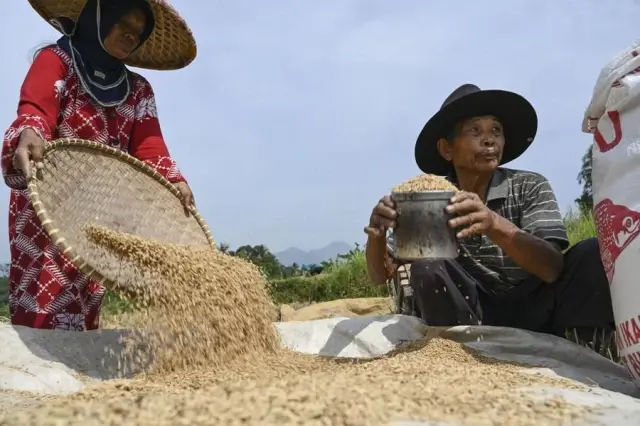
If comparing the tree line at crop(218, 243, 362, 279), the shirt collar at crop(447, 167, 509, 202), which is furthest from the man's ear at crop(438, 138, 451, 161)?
the tree line at crop(218, 243, 362, 279)

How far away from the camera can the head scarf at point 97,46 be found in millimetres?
2768

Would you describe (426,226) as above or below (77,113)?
below

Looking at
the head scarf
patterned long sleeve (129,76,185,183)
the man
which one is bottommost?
the man

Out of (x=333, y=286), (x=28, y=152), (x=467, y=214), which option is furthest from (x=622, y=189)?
(x=333, y=286)

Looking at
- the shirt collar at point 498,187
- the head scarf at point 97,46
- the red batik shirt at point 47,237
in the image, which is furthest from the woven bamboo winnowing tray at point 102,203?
the shirt collar at point 498,187

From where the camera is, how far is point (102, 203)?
2672mm

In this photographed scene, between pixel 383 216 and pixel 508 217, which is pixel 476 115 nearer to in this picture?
pixel 508 217

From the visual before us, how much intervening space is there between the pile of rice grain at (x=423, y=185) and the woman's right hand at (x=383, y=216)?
0.06 meters

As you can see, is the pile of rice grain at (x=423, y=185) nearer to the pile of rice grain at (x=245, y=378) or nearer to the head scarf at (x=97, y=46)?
the pile of rice grain at (x=245, y=378)

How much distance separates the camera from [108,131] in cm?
292

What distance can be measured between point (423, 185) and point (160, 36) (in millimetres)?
1619

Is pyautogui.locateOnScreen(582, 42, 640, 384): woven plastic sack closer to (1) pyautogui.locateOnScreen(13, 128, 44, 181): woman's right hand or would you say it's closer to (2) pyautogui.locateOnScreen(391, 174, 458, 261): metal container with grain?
(2) pyautogui.locateOnScreen(391, 174, 458, 261): metal container with grain

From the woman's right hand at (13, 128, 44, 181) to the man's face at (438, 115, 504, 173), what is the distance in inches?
65.4

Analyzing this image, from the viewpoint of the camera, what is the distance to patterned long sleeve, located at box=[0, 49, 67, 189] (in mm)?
2377
